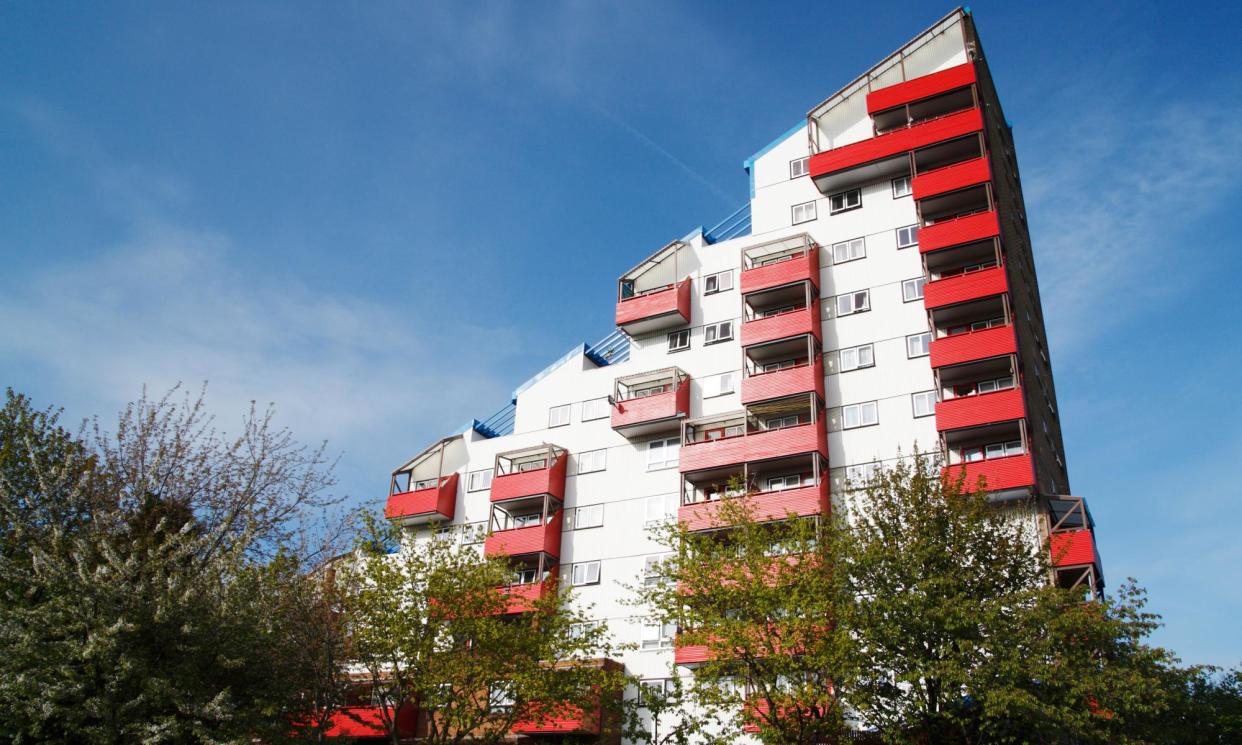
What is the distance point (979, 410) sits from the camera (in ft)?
158

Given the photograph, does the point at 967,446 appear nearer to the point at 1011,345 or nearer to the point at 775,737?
the point at 1011,345

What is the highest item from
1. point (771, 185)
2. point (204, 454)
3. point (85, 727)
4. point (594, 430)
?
point (771, 185)

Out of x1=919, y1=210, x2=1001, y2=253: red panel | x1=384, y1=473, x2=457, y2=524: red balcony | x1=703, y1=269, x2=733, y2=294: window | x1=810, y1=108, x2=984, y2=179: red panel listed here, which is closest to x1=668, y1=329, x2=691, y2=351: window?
x1=703, y1=269, x2=733, y2=294: window

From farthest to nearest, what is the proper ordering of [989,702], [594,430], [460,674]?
[594,430], [460,674], [989,702]

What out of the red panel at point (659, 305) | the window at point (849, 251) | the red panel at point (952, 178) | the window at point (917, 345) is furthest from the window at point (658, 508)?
the red panel at point (952, 178)

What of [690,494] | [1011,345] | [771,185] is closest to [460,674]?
[690,494]

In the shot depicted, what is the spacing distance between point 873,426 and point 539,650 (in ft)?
70.2

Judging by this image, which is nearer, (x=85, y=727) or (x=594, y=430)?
(x=85, y=727)

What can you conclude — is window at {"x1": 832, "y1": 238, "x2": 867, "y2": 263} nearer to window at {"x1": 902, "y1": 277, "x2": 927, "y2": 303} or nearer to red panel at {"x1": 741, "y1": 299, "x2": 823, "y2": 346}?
red panel at {"x1": 741, "y1": 299, "x2": 823, "y2": 346}

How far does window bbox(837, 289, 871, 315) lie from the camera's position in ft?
183

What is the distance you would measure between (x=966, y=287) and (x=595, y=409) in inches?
915

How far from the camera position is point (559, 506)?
5978cm

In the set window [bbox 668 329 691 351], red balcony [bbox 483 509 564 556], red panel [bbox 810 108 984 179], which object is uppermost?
red panel [bbox 810 108 984 179]

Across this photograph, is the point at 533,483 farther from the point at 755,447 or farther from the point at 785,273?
the point at 785,273
